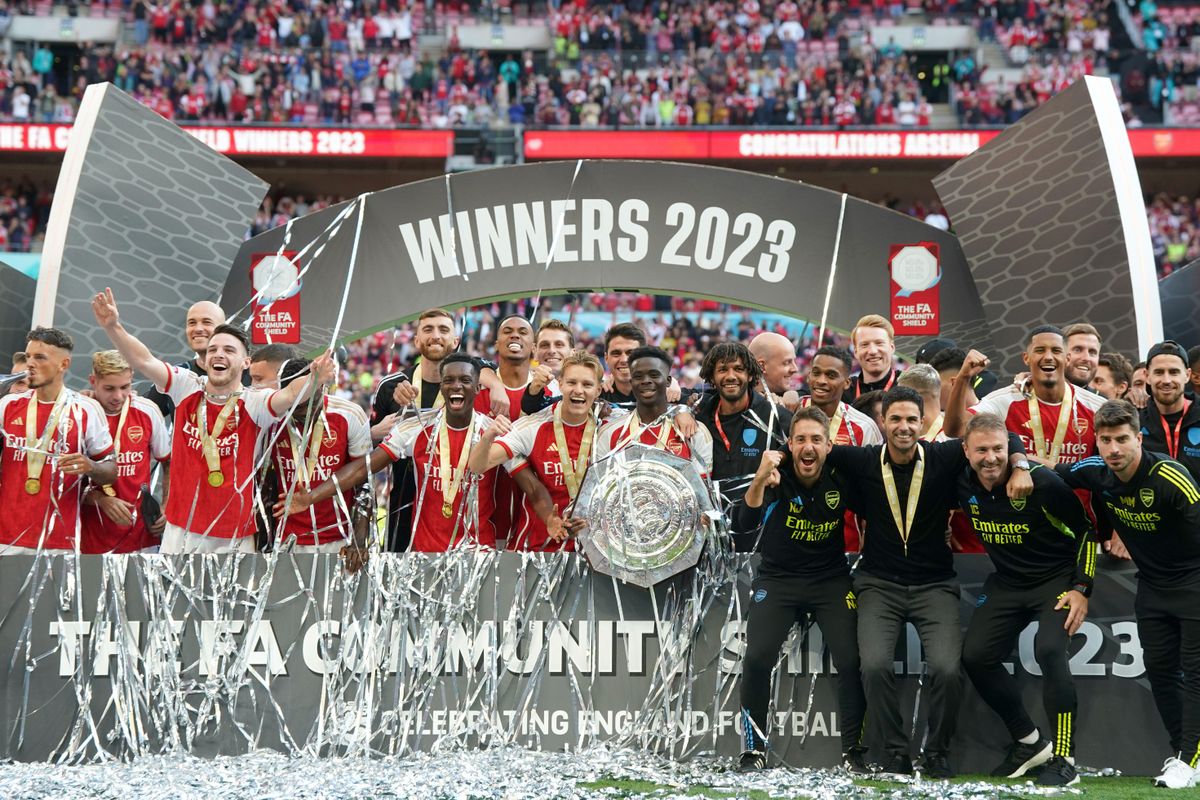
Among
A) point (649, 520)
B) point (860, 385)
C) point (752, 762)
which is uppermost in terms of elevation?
point (860, 385)

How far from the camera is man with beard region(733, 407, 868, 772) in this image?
5.83 meters

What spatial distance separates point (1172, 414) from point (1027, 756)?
190 cm

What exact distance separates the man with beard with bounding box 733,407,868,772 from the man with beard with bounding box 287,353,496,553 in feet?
4.98

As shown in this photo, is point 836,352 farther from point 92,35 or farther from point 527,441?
point 92,35

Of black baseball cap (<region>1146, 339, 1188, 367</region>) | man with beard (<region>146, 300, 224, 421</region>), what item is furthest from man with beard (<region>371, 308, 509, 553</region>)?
black baseball cap (<region>1146, 339, 1188, 367</region>)

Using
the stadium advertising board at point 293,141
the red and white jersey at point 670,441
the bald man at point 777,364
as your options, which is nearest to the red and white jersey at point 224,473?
the red and white jersey at point 670,441

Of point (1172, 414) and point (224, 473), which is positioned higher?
point (1172, 414)

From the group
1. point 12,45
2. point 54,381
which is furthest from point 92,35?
point 54,381

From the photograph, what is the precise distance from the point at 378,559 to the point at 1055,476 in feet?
10.4

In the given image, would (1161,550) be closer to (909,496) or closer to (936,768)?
(909,496)

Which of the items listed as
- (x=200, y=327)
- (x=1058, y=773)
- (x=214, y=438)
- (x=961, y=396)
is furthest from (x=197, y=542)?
(x=1058, y=773)

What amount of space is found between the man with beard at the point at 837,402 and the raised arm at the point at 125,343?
3.67 meters

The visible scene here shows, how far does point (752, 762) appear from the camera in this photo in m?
5.83

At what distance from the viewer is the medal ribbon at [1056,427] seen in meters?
6.59
